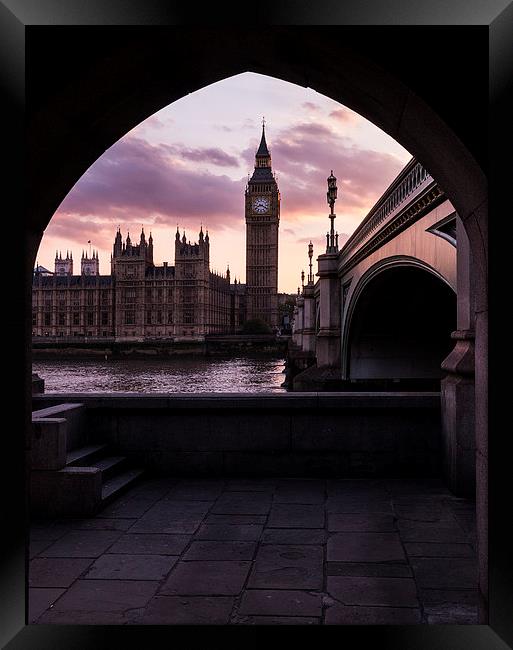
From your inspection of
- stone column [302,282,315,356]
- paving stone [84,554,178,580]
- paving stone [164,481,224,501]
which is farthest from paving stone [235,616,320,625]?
stone column [302,282,315,356]

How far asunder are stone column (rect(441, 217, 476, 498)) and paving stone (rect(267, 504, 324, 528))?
130 cm

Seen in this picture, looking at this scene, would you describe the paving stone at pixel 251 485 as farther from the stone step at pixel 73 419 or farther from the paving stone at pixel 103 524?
the stone step at pixel 73 419

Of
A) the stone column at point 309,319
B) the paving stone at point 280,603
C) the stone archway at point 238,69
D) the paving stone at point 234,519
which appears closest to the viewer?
the stone archway at point 238,69

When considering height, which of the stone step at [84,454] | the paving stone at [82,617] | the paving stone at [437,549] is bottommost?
the paving stone at [437,549]

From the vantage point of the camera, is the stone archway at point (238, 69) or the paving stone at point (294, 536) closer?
the stone archway at point (238, 69)

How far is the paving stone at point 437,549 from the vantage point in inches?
145

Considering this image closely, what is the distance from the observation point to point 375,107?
8.57 ft

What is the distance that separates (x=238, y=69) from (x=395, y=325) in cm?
2073

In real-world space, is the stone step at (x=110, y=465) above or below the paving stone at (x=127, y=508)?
above

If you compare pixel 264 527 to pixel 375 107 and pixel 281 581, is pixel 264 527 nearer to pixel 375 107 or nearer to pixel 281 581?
pixel 281 581

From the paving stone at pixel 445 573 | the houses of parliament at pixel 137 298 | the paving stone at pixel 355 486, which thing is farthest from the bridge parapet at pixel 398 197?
the houses of parliament at pixel 137 298

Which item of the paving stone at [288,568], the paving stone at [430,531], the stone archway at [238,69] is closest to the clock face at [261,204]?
the paving stone at [430,531]

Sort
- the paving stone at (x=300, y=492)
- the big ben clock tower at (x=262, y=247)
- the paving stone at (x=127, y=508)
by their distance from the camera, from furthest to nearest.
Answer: the big ben clock tower at (x=262, y=247) → the paving stone at (x=300, y=492) → the paving stone at (x=127, y=508)

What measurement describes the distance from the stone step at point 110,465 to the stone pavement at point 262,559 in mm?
342
